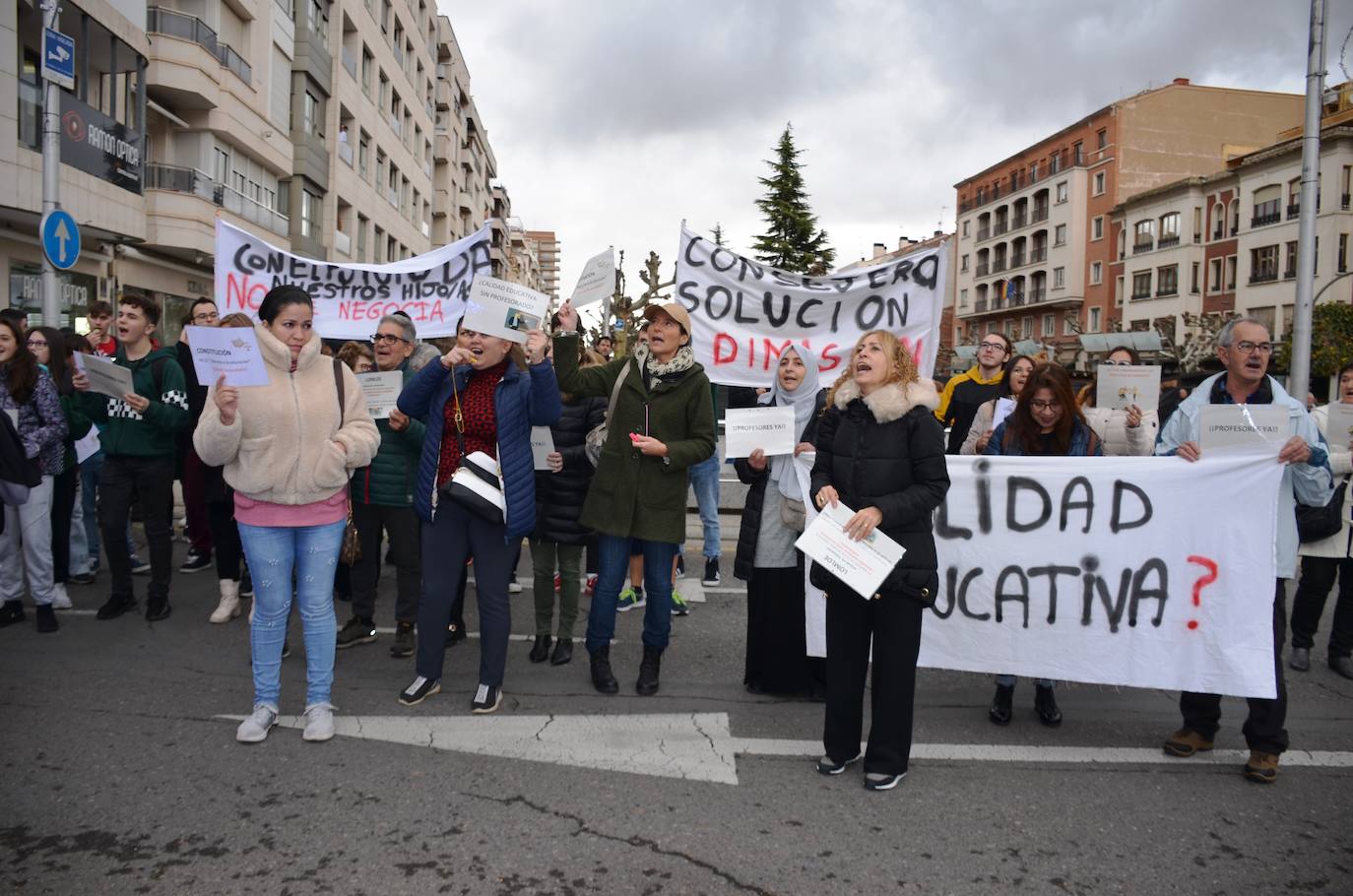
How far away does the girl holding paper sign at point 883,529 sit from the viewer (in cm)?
388

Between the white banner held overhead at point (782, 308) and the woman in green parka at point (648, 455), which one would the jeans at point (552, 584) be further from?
the white banner held overhead at point (782, 308)

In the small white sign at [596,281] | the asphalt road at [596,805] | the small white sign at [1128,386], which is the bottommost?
the asphalt road at [596,805]

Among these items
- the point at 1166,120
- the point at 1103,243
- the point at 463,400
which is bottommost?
the point at 463,400

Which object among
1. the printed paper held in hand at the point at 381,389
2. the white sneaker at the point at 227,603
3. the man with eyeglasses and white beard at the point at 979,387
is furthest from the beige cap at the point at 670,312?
the white sneaker at the point at 227,603

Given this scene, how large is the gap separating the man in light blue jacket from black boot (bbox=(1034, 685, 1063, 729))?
0.52m

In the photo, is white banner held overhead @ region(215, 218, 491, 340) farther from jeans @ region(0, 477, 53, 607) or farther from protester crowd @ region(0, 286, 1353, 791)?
jeans @ region(0, 477, 53, 607)

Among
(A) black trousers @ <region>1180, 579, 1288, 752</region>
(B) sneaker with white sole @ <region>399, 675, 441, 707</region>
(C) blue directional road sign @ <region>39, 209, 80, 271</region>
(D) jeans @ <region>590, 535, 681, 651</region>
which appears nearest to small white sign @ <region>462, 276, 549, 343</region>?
(D) jeans @ <region>590, 535, 681, 651</region>

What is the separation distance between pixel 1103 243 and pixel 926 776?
6732cm

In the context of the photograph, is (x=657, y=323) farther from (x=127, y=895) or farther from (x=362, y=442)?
(x=127, y=895)

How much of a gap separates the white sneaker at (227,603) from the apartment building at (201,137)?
35.9 ft

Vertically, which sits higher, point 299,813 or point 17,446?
point 17,446

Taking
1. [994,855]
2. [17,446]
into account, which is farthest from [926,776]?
[17,446]

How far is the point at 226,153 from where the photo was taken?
25.7 metres

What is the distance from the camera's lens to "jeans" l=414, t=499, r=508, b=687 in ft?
15.6
